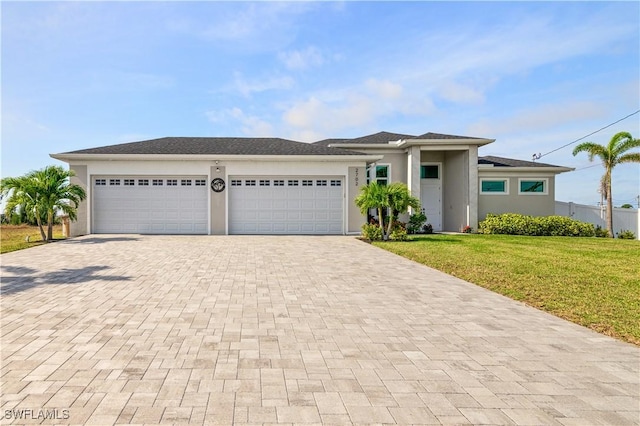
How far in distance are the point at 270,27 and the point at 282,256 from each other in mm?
7476

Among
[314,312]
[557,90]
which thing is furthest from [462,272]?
[557,90]

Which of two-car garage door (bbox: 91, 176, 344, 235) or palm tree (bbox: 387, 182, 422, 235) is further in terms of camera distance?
two-car garage door (bbox: 91, 176, 344, 235)

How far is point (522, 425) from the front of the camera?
7.82 feet

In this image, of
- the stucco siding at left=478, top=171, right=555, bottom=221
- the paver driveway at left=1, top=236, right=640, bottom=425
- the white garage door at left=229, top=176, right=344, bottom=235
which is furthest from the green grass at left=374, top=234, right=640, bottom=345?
the stucco siding at left=478, top=171, right=555, bottom=221

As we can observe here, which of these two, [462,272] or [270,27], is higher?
[270,27]

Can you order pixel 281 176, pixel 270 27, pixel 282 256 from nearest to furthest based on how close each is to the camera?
pixel 282 256, pixel 270 27, pixel 281 176

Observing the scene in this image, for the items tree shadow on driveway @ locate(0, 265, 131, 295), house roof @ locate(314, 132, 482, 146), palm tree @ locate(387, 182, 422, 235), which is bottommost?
tree shadow on driveway @ locate(0, 265, 131, 295)

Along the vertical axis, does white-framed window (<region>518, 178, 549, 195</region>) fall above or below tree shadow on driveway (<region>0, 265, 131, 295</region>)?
above

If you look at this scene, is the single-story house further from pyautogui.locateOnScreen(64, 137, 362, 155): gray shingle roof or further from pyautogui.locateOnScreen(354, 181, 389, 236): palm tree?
pyautogui.locateOnScreen(354, 181, 389, 236): palm tree

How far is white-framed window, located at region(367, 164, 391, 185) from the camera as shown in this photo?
19.1m

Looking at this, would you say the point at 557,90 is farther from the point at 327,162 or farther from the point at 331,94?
the point at 327,162

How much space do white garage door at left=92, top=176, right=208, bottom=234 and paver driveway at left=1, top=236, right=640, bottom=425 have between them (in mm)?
9560

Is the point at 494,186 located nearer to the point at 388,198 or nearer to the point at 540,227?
the point at 540,227

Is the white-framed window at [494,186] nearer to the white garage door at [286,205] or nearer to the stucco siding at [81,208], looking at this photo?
the white garage door at [286,205]
